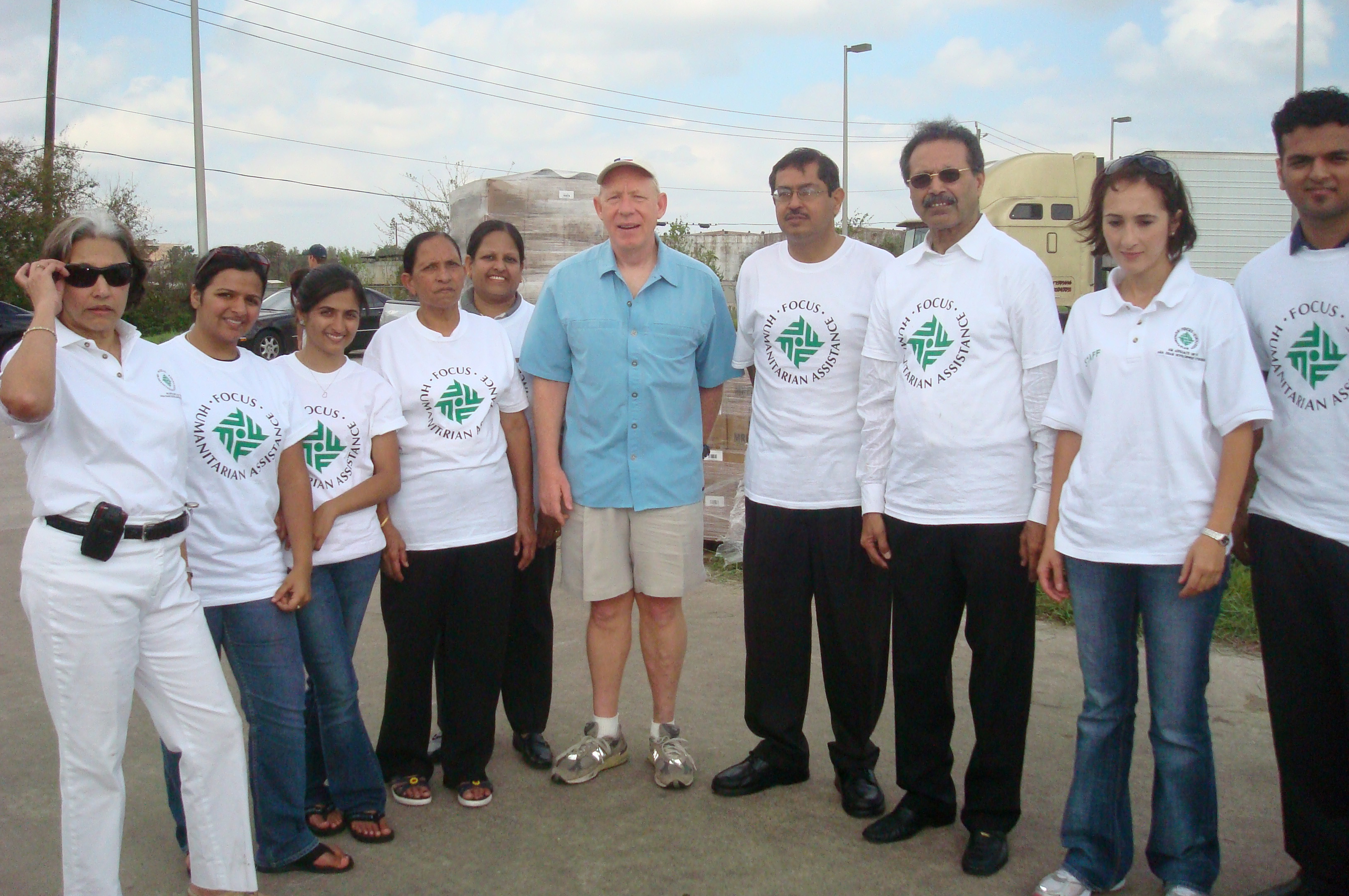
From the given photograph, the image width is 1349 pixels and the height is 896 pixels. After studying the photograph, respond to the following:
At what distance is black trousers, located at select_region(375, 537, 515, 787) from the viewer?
353 cm

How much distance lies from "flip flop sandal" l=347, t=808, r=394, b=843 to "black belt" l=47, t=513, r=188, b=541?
3.86ft

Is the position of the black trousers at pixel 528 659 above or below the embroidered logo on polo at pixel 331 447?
below

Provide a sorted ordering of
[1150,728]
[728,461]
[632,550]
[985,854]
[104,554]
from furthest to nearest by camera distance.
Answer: [728,461] < [632,550] < [985,854] < [1150,728] < [104,554]

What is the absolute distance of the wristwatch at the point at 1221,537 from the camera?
8.54ft

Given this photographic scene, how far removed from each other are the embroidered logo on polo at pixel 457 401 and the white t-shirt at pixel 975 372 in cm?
141

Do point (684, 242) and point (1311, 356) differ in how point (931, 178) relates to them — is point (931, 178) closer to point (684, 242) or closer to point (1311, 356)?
point (1311, 356)

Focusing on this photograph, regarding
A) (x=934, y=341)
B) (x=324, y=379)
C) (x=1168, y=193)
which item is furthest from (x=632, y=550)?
(x=1168, y=193)

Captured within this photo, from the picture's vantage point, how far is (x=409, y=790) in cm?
358

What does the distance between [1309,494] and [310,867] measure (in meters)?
2.98

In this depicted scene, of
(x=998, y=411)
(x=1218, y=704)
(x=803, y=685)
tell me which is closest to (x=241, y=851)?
(x=803, y=685)

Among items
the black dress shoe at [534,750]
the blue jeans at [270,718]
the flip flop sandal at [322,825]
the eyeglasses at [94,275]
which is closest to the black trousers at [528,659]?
the black dress shoe at [534,750]

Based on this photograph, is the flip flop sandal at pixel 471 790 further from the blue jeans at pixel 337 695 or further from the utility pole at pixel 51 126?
the utility pole at pixel 51 126

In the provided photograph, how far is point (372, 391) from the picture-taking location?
3.37m

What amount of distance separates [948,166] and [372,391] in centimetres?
195
